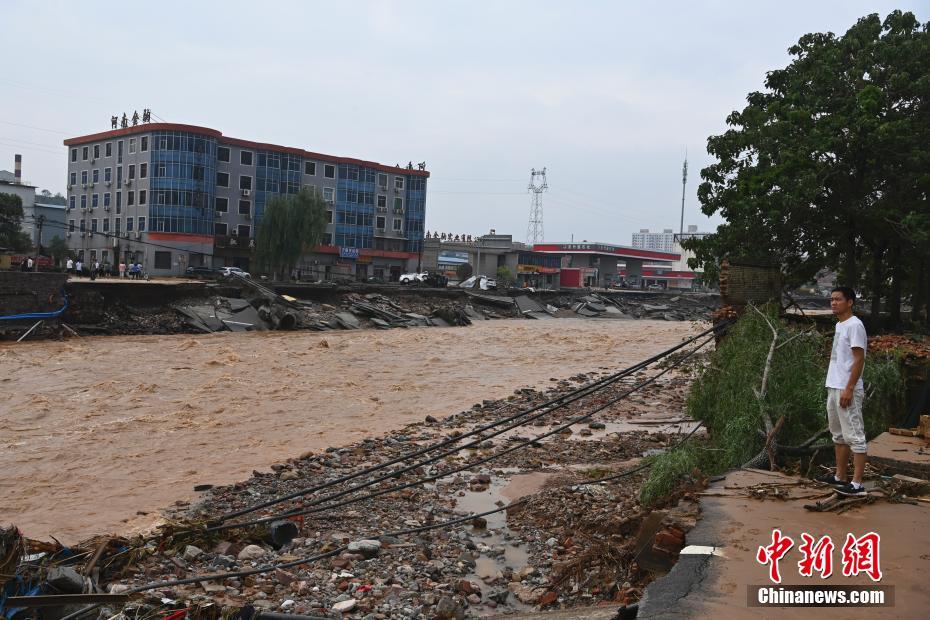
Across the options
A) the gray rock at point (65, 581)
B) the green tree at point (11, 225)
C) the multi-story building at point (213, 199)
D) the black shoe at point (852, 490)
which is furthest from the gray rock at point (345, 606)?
the green tree at point (11, 225)

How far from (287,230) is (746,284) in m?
49.0

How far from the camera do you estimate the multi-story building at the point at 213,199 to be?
2227 inches

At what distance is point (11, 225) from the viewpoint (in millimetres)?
51312

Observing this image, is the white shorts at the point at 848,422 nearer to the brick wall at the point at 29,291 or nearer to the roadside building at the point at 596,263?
the brick wall at the point at 29,291

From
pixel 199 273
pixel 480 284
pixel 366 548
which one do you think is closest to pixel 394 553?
pixel 366 548

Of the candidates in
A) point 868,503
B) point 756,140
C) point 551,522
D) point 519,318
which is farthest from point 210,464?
point 519,318

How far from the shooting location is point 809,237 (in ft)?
60.3

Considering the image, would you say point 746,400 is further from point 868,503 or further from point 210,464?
point 210,464

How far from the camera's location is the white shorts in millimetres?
5621

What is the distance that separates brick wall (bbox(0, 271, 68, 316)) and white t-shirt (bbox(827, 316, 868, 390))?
26.3 m

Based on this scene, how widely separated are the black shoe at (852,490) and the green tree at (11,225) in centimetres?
5551

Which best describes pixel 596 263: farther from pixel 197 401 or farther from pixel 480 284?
pixel 197 401

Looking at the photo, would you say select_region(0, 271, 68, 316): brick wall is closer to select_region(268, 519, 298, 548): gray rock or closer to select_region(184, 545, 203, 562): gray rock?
select_region(268, 519, 298, 548): gray rock

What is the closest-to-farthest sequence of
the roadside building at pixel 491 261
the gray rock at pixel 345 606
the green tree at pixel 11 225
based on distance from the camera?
the gray rock at pixel 345 606 < the green tree at pixel 11 225 < the roadside building at pixel 491 261
